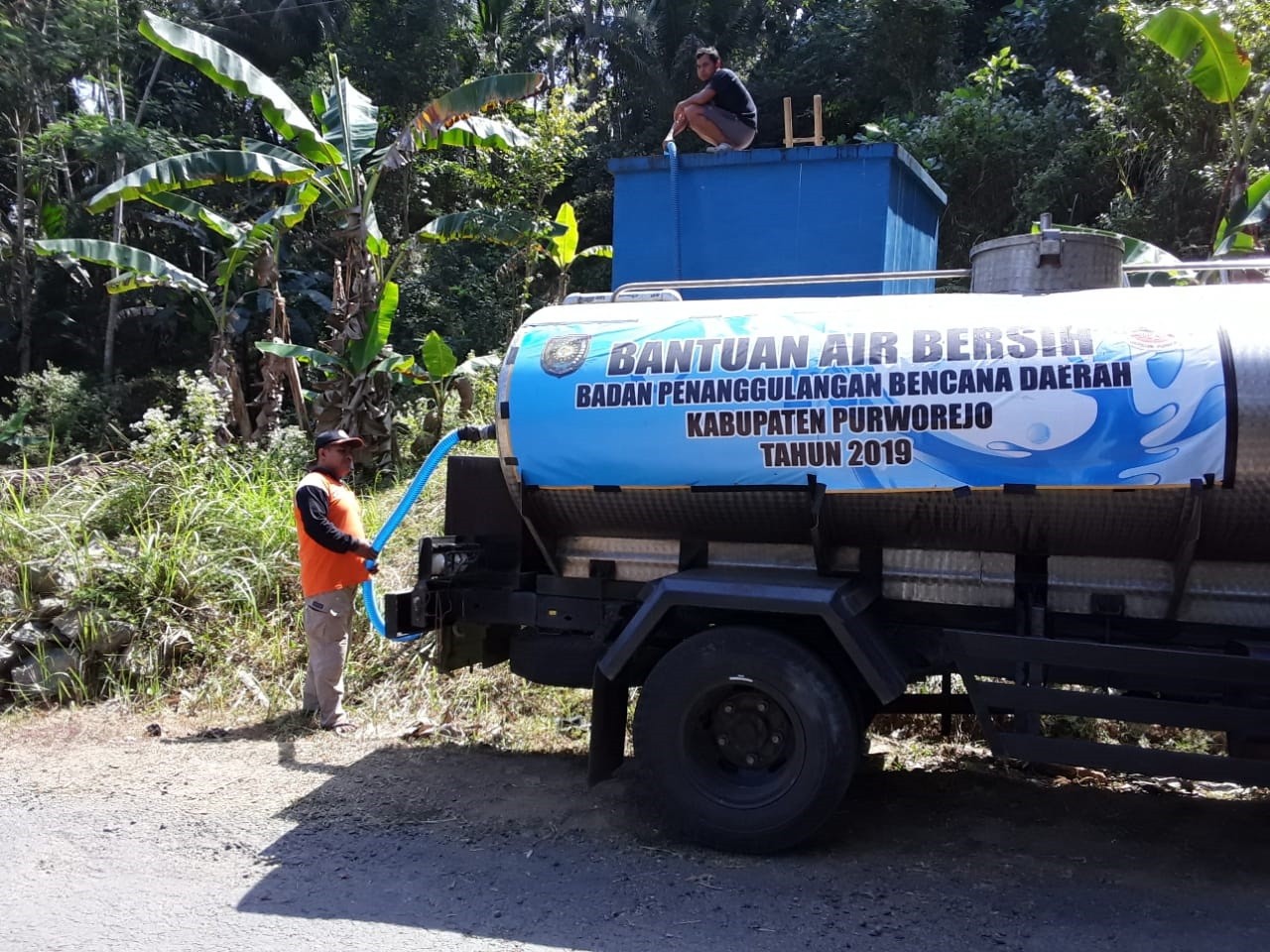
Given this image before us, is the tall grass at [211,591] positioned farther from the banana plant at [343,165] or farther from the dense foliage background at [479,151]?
the dense foliage background at [479,151]

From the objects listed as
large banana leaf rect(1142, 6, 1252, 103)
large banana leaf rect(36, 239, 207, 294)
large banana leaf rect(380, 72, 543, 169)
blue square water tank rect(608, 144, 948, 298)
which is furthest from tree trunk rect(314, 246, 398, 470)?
large banana leaf rect(1142, 6, 1252, 103)

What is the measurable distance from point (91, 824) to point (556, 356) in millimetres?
3145

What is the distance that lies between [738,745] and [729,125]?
527 centimetres

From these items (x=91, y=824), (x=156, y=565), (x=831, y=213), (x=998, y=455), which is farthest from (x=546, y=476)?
(x=156, y=565)

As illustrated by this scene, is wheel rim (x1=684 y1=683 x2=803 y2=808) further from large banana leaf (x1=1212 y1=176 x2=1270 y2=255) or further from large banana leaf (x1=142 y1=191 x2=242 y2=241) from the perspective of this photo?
large banana leaf (x1=142 y1=191 x2=242 y2=241)

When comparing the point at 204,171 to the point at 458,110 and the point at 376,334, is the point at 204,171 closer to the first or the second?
the point at 376,334

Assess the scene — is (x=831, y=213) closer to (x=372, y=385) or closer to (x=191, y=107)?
(x=372, y=385)

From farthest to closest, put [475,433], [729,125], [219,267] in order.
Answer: [219,267]
[729,125]
[475,433]

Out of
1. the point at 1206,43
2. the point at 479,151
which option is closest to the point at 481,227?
the point at 479,151

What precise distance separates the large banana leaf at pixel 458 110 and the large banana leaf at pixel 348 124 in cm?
31

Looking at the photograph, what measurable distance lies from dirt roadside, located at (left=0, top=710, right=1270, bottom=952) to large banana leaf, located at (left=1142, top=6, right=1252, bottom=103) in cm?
662

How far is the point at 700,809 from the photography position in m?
4.70

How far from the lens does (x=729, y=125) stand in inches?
327

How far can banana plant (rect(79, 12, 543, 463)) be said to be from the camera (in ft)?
33.4
